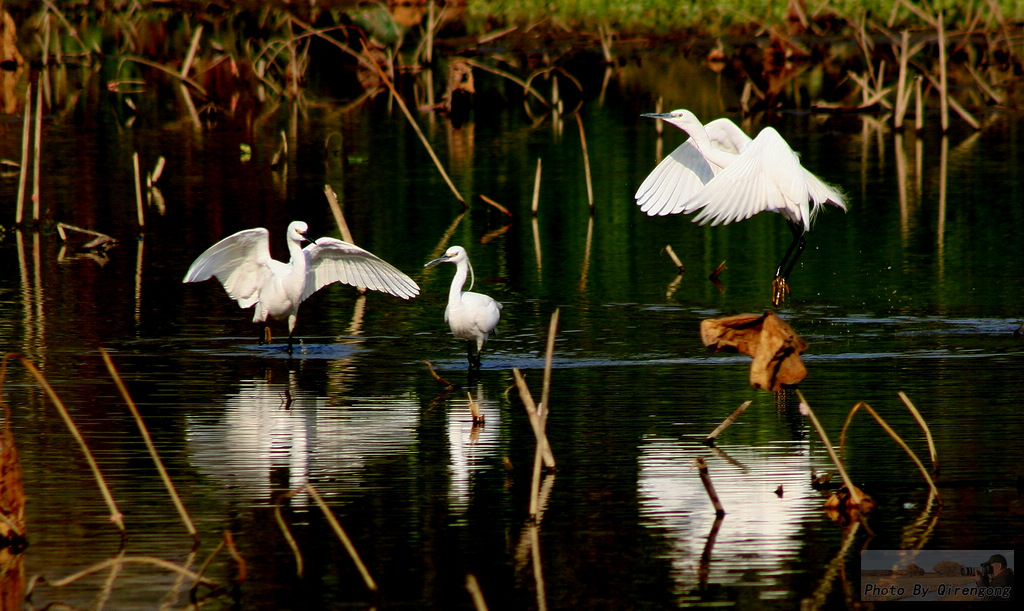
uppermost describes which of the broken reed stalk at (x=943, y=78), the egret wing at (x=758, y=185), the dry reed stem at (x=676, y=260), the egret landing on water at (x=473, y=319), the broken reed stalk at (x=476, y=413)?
the broken reed stalk at (x=943, y=78)

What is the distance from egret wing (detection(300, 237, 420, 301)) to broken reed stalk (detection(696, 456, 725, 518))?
4.51m

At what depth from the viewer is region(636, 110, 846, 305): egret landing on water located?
952 centimetres

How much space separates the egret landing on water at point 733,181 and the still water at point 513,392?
91 centimetres

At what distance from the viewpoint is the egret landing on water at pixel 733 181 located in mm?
Answer: 9523

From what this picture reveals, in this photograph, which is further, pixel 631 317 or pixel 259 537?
pixel 631 317

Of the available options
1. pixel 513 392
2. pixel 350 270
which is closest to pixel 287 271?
pixel 350 270

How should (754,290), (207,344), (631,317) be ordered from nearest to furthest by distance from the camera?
(207,344), (631,317), (754,290)

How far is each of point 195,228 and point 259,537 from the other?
31.8 feet

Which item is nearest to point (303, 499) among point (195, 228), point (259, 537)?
point (259, 537)

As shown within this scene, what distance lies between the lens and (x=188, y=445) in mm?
7773

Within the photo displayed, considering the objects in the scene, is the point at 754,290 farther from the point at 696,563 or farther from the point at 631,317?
the point at 696,563

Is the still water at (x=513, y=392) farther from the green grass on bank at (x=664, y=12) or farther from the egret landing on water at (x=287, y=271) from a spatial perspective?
the green grass on bank at (x=664, y=12)

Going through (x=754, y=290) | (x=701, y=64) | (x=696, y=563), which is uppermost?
(x=701, y=64)

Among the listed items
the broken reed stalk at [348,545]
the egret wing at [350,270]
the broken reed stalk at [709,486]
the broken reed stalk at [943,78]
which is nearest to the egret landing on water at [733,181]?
the egret wing at [350,270]
